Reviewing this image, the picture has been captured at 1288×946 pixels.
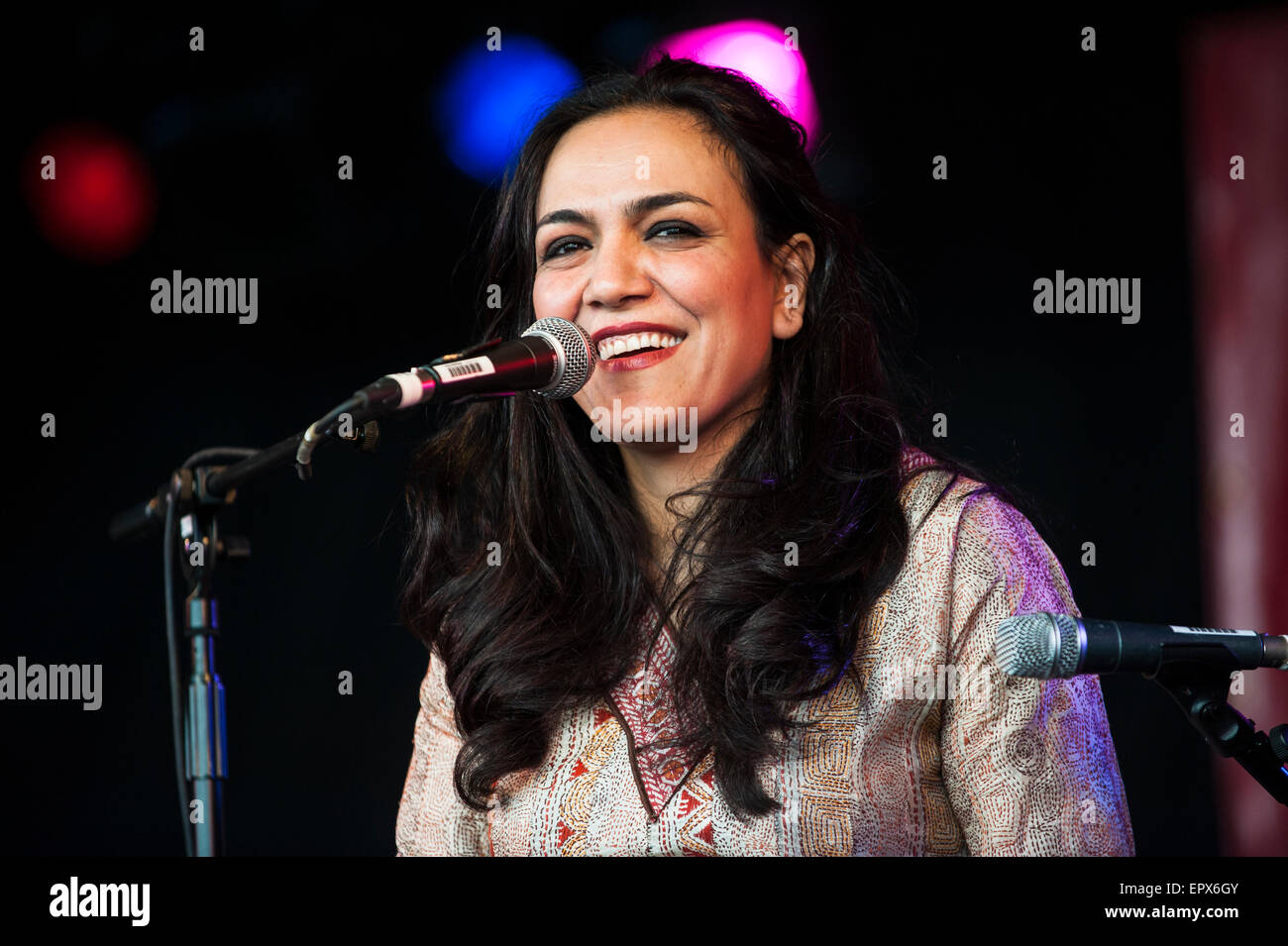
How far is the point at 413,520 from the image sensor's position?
95.7 inches

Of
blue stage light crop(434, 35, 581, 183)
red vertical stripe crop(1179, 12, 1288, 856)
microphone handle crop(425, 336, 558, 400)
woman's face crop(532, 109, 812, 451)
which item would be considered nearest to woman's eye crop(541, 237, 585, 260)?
woman's face crop(532, 109, 812, 451)

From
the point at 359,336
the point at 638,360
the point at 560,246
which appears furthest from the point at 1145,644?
the point at 359,336

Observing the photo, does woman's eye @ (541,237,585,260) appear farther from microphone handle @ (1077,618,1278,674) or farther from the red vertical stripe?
the red vertical stripe

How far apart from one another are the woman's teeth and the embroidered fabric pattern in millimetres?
457

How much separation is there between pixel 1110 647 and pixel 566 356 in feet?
2.54

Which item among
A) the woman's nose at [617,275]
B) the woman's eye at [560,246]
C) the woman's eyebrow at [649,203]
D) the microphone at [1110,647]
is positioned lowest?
the microphone at [1110,647]

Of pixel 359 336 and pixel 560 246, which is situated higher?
pixel 359 336

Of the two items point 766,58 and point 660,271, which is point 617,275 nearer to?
point 660,271

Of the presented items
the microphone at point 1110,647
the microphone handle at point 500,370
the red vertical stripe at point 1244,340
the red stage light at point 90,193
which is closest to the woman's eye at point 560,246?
the microphone handle at point 500,370

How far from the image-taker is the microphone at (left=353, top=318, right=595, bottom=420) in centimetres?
135

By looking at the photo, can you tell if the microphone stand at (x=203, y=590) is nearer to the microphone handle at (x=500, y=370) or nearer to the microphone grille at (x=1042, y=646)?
the microphone handle at (x=500, y=370)

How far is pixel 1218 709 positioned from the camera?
4.08ft

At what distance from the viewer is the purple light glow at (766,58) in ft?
10.3

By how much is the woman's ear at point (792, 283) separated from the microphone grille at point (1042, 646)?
1.09 meters
